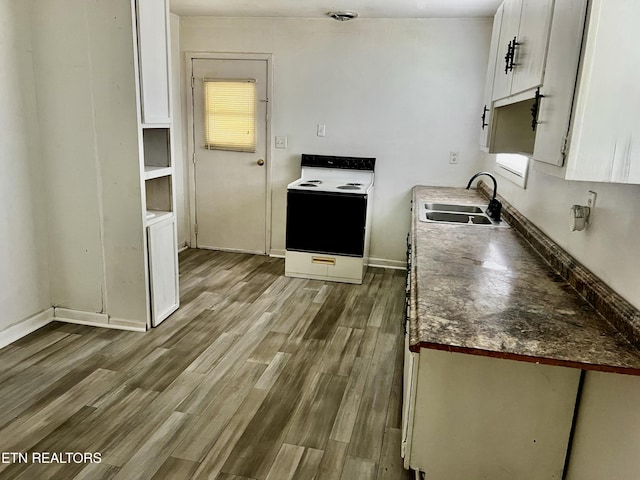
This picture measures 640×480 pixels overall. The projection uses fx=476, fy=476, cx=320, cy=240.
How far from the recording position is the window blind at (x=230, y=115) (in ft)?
15.3

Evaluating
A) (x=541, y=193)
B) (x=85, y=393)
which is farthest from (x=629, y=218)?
(x=85, y=393)

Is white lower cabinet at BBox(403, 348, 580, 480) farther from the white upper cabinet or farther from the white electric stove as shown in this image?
the white electric stove

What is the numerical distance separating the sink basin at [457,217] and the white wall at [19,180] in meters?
2.59

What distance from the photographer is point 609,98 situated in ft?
3.88

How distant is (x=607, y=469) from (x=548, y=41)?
4.42 feet

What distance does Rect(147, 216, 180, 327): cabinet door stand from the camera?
317 cm

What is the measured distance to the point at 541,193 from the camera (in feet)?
7.99

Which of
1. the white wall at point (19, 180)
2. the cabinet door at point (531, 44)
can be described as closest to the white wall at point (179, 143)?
the white wall at point (19, 180)

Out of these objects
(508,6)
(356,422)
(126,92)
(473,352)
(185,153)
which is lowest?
(356,422)

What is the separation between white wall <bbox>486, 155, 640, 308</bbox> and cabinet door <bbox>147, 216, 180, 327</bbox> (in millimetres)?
2357

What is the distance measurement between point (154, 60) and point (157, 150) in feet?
2.09

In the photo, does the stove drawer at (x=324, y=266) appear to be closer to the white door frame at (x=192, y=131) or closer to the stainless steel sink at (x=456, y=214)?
the white door frame at (x=192, y=131)

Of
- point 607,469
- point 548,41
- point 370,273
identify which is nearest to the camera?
point 607,469

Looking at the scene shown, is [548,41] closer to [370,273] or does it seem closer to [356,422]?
[356,422]
